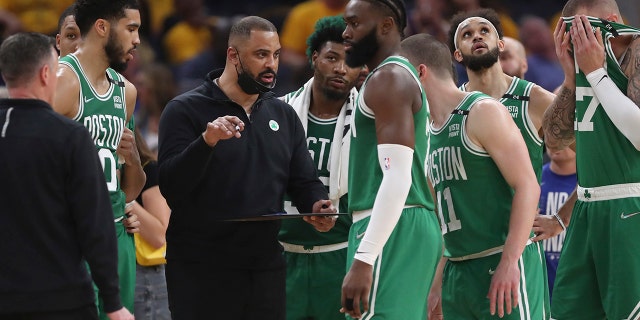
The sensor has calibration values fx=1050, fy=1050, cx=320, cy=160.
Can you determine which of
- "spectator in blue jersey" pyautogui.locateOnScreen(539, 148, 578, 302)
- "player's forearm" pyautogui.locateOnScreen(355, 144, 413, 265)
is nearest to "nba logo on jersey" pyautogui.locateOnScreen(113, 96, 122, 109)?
"player's forearm" pyautogui.locateOnScreen(355, 144, 413, 265)

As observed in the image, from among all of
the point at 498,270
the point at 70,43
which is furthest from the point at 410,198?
the point at 70,43

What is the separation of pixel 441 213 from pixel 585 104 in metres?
1.12

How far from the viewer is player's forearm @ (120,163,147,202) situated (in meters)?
7.46

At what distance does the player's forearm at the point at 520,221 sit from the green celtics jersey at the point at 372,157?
1.97 ft

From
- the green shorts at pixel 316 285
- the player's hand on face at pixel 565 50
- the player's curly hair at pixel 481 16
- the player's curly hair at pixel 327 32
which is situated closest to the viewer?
the player's hand on face at pixel 565 50

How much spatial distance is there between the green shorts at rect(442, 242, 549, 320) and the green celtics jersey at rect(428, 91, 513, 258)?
11 centimetres

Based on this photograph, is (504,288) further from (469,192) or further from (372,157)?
(372,157)

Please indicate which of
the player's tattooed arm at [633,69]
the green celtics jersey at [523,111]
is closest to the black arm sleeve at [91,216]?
the player's tattooed arm at [633,69]

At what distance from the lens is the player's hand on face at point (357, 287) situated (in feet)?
17.3

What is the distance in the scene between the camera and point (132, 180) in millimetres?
7512

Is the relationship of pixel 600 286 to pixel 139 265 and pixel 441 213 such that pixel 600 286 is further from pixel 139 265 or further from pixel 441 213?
pixel 139 265

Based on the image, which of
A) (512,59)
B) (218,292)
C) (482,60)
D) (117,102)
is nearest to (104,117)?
(117,102)

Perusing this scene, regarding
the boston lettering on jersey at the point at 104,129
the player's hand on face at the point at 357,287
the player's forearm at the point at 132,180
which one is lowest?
the player's hand on face at the point at 357,287

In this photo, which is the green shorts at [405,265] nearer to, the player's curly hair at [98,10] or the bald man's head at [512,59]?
the player's curly hair at [98,10]
